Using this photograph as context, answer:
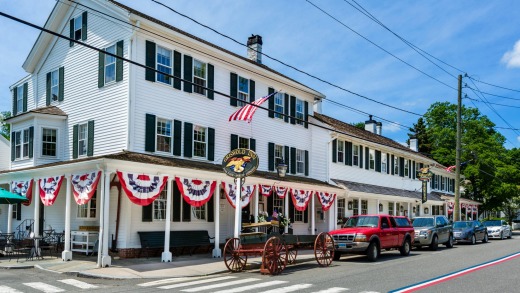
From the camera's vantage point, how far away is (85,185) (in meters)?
16.9

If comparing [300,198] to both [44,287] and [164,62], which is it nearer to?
[164,62]

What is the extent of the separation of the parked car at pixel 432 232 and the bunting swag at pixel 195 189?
35.2 feet

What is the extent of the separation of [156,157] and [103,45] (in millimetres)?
5541

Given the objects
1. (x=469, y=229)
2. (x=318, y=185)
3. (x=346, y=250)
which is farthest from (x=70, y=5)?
(x=469, y=229)

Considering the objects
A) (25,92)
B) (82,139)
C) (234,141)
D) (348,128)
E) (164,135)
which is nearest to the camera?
(164,135)

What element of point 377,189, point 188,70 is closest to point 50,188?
point 188,70

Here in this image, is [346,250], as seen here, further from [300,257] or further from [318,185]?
[318,185]

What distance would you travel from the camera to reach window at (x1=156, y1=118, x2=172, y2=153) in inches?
791

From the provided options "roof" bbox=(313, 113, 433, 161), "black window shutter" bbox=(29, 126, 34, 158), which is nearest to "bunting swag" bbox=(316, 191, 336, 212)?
"roof" bbox=(313, 113, 433, 161)

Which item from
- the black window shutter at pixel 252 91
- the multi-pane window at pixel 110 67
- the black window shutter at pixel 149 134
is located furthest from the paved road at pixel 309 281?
the black window shutter at pixel 252 91

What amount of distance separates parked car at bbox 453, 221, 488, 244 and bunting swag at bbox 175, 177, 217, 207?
54.4 ft

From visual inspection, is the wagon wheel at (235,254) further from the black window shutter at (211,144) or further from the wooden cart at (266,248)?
the black window shutter at (211,144)

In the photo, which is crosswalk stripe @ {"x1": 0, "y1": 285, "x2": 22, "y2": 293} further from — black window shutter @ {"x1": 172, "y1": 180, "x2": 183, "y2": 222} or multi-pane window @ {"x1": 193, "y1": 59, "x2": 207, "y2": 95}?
multi-pane window @ {"x1": 193, "y1": 59, "x2": 207, "y2": 95}

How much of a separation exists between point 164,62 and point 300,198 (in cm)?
904
